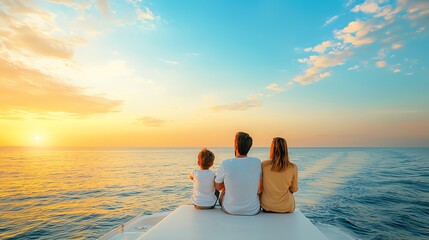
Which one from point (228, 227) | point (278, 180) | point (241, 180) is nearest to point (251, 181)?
point (241, 180)

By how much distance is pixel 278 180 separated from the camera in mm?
5059

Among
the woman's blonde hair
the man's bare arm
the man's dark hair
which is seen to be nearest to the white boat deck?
the man's bare arm

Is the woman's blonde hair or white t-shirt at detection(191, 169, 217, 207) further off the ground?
the woman's blonde hair

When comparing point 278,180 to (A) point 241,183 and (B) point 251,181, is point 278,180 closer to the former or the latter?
(B) point 251,181

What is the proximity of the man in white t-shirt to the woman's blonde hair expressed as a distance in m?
0.34

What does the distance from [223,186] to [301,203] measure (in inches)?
347

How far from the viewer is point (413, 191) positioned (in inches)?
616

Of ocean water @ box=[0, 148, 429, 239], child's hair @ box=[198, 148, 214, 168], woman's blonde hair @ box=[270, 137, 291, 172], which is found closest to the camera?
woman's blonde hair @ box=[270, 137, 291, 172]

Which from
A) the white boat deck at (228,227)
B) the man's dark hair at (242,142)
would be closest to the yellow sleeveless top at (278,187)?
the white boat deck at (228,227)

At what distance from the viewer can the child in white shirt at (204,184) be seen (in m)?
5.31

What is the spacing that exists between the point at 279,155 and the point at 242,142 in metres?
0.76

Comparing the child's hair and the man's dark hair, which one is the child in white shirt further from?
the man's dark hair

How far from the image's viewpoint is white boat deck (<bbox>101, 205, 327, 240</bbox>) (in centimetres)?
374

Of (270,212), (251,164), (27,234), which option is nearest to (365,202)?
(270,212)
